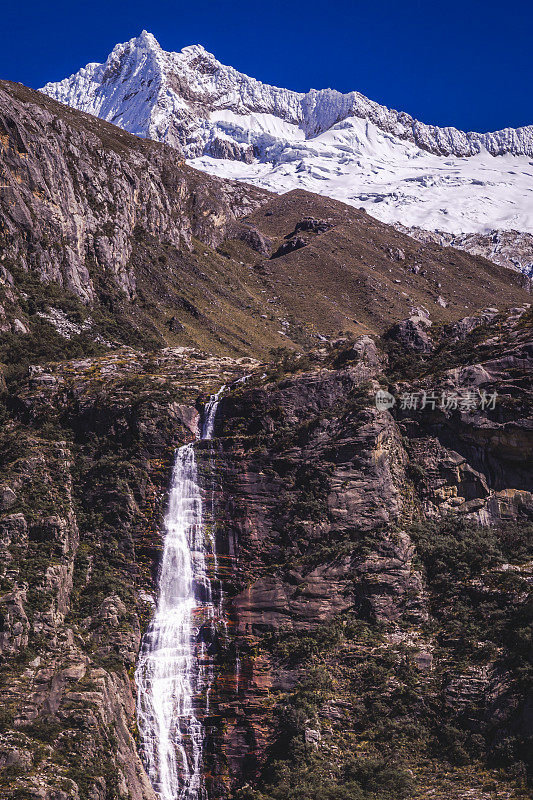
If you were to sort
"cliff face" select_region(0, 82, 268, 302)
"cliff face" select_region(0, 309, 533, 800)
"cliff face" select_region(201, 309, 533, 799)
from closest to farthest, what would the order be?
1. "cliff face" select_region(0, 309, 533, 800)
2. "cliff face" select_region(201, 309, 533, 799)
3. "cliff face" select_region(0, 82, 268, 302)

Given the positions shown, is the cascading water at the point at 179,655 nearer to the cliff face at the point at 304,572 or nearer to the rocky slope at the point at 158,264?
the cliff face at the point at 304,572

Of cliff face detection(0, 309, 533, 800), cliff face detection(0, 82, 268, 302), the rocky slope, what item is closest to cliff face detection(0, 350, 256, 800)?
cliff face detection(0, 309, 533, 800)

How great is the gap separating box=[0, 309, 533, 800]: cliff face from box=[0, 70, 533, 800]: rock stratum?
136 mm

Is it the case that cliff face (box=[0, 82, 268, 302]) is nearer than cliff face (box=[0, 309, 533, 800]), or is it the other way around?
cliff face (box=[0, 309, 533, 800])

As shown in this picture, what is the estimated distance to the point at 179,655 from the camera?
Answer: 4628 centimetres

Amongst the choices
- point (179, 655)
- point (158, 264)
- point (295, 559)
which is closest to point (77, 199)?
point (158, 264)

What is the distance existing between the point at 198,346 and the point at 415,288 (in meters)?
76.6

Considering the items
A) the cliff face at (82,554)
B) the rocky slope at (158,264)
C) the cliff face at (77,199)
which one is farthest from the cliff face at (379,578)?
the cliff face at (77,199)

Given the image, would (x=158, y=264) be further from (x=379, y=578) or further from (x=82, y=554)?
(x=379, y=578)

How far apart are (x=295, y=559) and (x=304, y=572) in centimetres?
132

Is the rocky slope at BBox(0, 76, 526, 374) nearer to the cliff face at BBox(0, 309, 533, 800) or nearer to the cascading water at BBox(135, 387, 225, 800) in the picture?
the cliff face at BBox(0, 309, 533, 800)

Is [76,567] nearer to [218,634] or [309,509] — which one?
→ [218,634]

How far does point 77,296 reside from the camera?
8806 cm

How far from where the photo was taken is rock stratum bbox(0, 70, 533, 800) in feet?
126
